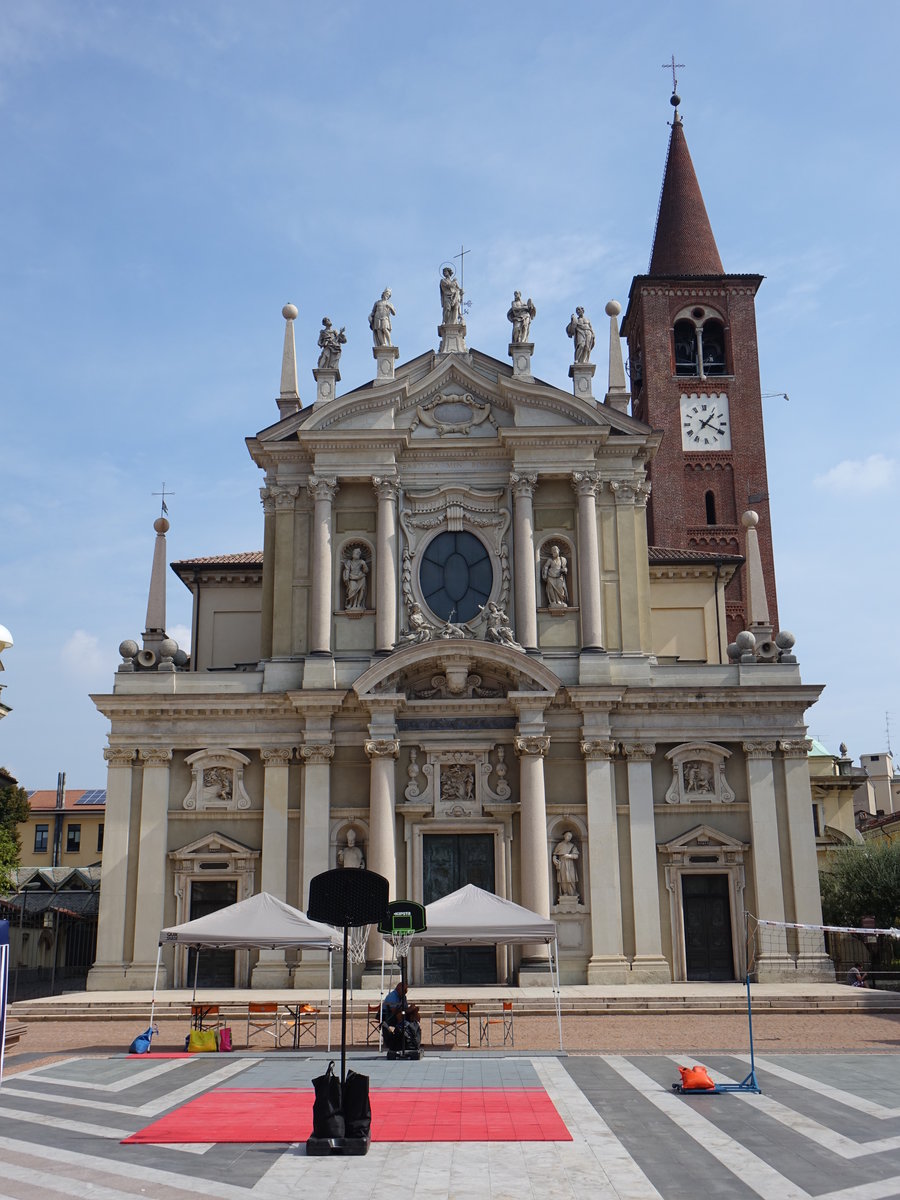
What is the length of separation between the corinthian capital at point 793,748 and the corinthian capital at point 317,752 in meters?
11.7

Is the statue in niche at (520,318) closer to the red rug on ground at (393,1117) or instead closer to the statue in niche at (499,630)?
the statue in niche at (499,630)

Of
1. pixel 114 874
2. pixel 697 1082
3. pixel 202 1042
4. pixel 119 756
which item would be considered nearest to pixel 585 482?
pixel 119 756

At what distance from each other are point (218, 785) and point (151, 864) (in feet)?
8.50

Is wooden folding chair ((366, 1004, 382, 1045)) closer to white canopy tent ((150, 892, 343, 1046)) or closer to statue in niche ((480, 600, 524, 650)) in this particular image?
white canopy tent ((150, 892, 343, 1046))

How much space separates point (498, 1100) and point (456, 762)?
1740 cm

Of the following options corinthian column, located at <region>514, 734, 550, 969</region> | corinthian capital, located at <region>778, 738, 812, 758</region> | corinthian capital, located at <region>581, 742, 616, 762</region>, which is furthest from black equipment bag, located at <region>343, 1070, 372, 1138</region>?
corinthian capital, located at <region>778, 738, 812, 758</region>

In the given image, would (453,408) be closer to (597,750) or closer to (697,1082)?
(597,750)

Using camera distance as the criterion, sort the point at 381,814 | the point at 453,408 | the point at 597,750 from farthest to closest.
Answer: the point at 453,408 → the point at 597,750 → the point at 381,814

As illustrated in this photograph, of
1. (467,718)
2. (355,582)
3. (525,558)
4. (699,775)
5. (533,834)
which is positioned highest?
(525,558)

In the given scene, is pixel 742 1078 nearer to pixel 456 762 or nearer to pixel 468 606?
pixel 456 762

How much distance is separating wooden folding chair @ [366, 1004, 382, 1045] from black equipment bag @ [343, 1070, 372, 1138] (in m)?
9.08

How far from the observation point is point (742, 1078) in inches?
661

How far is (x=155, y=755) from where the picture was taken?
107 ft

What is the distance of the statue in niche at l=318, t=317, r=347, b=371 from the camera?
35500 mm
